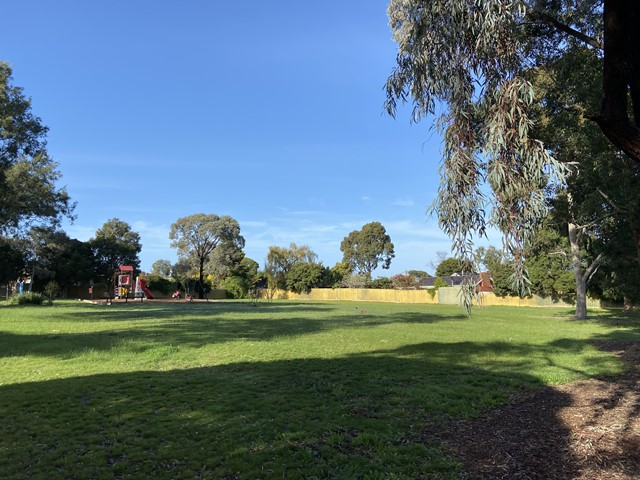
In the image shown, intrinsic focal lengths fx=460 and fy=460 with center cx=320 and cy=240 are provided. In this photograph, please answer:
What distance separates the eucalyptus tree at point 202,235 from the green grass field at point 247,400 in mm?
58467

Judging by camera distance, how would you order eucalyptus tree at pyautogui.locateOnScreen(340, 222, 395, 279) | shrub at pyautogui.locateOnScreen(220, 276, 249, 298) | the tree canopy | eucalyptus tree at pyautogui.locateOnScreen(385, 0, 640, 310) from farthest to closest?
1. eucalyptus tree at pyautogui.locateOnScreen(340, 222, 395, 279)
2. shrub at pyautogui.locateOnScreen(220, 276, 249, 298)
3. the tree canopy
4. eucalyptus tree at pyautogui.locateOnScreen(385, 0, 640, 310)

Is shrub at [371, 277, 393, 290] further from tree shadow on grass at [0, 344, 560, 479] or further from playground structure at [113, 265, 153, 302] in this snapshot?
tree shadow on grass at [0, 344, 560, 479]

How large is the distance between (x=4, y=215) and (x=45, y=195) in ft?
8.39

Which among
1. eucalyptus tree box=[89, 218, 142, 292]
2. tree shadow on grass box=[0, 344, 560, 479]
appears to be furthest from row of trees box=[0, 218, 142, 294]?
tree shadow on grass box=[0, 344, 560, 479]

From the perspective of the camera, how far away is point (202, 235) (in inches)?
2869

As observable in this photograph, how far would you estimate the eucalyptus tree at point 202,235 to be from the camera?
237 feet

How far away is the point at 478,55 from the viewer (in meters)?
4.34

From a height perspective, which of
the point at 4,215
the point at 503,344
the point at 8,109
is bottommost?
the point at 503,344

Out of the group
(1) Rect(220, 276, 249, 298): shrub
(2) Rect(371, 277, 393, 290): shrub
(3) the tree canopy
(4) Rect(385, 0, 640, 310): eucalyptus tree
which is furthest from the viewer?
(2) Rect(371, 277, 393, 290): shrub

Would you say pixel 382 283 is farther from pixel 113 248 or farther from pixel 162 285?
pixel 113 248

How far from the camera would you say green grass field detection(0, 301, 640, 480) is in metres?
4.66

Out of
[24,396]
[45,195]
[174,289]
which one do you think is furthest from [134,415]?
[174,289]

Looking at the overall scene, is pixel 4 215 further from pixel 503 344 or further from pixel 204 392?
pixel 503 344

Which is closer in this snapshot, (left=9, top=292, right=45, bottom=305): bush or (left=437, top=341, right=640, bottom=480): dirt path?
(left=437, top=341, right=640, bottom=480): dirt path
